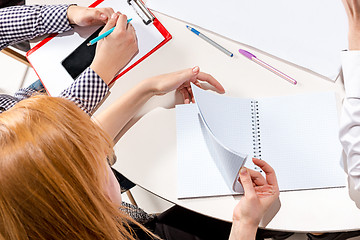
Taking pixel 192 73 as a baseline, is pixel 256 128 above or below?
below

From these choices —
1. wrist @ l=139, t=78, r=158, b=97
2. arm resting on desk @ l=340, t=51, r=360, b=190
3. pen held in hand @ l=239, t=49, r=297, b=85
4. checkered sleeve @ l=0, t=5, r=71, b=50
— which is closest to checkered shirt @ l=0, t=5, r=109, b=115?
checkered sleeve @ l=0, t=5, r=71, b=50

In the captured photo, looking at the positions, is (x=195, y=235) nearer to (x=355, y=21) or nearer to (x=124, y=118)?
(x=124, y=118)

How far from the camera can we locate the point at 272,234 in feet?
3.76

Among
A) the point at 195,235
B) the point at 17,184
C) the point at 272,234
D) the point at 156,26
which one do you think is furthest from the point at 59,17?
the point at 272,234

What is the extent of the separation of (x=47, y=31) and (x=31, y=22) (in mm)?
57

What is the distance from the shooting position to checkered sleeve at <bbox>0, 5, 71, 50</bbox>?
1065mm

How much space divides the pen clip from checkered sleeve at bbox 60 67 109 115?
208 millimetres

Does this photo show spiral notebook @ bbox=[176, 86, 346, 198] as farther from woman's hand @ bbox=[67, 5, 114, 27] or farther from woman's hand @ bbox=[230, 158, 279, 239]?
woman's hand @ bbox=[67, 5, 114, 27]

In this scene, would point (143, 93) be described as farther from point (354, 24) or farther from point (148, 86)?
point (354, 24)

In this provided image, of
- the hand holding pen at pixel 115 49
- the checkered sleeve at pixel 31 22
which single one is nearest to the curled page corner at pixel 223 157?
the hand holding pen at pixel 115 49

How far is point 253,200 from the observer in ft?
2.70

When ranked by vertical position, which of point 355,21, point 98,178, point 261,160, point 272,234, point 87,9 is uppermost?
point 87,9

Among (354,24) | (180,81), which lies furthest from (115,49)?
(354,24)

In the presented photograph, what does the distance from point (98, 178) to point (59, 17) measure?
1.74 ft
